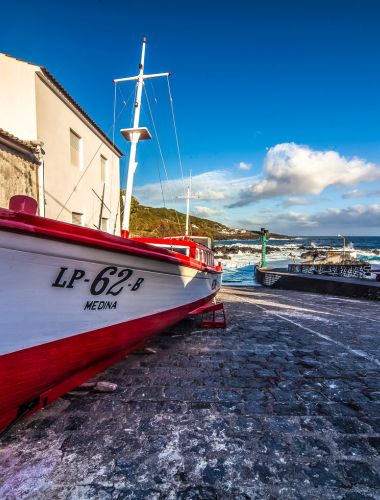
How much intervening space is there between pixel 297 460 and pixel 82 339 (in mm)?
2450

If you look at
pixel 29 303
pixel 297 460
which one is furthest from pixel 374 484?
pixel 29 303

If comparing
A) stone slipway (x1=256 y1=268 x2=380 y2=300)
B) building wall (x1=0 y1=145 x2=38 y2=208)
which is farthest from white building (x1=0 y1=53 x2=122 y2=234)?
stone slipway (x1=256 y1=268 x2=380 y2=300)

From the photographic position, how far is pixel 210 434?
277 cm

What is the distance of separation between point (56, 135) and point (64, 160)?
0.90 metres

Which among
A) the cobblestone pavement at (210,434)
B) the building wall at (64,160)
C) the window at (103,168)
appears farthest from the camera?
the window at (103,168)

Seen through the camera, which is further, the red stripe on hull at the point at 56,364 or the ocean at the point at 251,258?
the ocean at the point at 251,258

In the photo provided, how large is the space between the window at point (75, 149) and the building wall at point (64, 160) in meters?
0.16

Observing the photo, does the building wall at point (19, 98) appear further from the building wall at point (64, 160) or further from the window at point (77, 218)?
the window at point (77, 218)

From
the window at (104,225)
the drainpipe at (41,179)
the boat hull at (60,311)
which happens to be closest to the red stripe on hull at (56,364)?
the boat hull at (60,311)

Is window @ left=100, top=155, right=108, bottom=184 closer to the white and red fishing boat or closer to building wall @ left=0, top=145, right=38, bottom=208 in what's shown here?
building wall @ left=0, top=145, right=38, bottom=208

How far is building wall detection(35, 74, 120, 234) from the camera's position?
974 centimetres

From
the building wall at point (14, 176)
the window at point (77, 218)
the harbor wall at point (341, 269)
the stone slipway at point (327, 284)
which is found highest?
the building wall at point (14, 176)

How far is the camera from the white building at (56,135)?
29.8 ft

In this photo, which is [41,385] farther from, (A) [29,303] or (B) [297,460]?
(B) [297,460]
